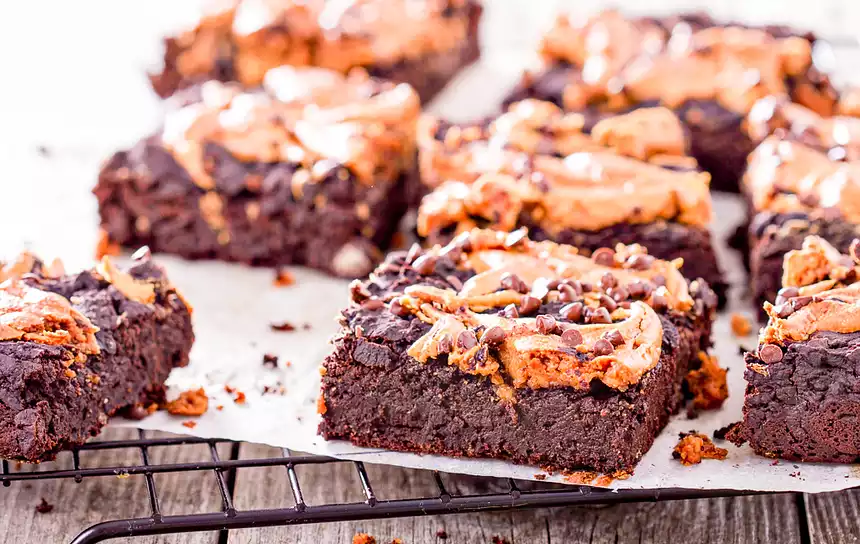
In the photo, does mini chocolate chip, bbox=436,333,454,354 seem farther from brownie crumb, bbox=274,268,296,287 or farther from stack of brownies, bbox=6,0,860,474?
brownie crumb, bbox=274,268,296,287

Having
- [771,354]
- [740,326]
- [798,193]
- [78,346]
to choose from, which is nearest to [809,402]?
[771,354]

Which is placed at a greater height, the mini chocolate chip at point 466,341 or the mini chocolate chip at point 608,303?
the mini chocolate chip at point 608,303

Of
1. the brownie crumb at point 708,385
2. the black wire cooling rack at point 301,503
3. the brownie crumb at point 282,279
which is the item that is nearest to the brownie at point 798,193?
the brownie crumb at point 708,385

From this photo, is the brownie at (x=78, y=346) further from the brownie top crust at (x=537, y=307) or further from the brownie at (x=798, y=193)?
the brownie at (x=798, y=193)

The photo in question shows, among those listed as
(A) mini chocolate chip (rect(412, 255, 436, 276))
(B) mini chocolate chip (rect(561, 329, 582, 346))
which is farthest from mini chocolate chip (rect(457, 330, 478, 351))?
(A) mini chocolate chip (rect(412, 255, 436, 276))

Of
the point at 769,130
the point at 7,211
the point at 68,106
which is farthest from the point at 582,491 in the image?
the point at 68,106

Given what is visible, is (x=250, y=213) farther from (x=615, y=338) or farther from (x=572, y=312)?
(x=615, y=338)

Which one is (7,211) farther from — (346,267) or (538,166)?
(538,166)
